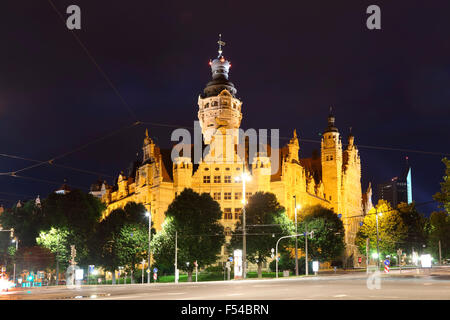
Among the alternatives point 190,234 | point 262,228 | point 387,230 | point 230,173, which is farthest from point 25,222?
point 387,230

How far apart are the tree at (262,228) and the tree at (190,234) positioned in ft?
15.3

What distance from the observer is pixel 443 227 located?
226ft

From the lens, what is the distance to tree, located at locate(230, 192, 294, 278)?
83562mm

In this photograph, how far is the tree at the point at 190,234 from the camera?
80.3m

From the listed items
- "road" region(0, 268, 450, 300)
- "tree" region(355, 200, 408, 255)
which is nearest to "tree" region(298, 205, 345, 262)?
"tree" region(355, 200, 408, 255)

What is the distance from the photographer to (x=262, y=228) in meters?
85.9

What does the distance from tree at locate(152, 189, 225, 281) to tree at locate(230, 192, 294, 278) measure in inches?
183

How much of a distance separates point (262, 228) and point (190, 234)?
1234 cm

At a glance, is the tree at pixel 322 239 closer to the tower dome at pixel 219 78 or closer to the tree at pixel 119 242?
the tree at pixel 119 242

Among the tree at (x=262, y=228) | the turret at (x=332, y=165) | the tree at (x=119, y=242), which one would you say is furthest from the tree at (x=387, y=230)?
the tree at (x=119, y=242)
